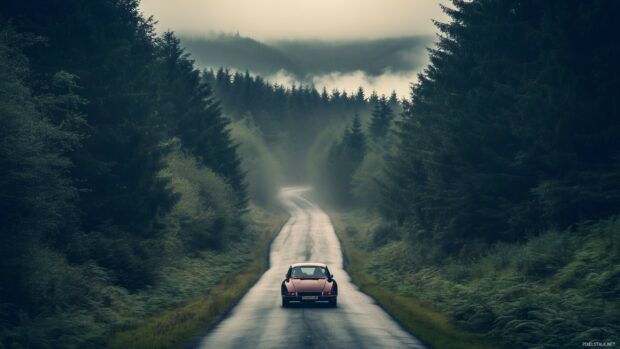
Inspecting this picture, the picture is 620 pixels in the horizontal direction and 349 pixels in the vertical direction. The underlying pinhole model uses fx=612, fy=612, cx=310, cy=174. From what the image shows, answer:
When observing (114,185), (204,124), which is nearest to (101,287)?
(114,185)

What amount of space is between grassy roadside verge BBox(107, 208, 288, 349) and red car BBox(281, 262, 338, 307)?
111 inches

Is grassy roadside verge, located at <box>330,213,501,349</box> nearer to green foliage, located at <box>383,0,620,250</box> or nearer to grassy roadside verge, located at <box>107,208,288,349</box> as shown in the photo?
green foliage, located at <box>383,0,620,250</box>

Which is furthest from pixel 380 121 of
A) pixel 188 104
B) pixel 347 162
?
pixel 188 104

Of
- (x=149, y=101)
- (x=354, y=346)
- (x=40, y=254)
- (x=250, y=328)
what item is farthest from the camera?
(x=149, y=101)

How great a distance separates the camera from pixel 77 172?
25.7 meters

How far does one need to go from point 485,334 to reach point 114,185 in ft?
56.8

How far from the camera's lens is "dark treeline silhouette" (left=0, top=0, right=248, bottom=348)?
54.1ft

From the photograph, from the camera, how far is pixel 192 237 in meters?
42.6

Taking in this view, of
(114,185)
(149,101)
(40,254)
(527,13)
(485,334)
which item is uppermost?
(527,13)

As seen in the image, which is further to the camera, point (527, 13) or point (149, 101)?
point (149, 101)

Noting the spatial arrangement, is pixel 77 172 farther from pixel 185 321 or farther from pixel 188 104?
pixel 188 104

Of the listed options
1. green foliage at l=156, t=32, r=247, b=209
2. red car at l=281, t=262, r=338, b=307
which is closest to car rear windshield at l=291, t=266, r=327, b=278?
red car at l=281, t=262, r=338, b=307

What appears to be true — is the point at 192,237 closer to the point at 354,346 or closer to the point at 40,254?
the point at 40,254

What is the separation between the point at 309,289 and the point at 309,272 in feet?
5.44
